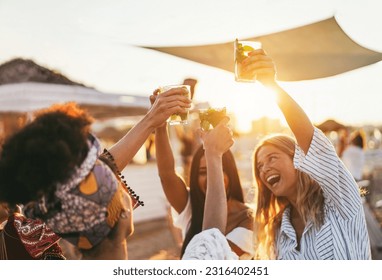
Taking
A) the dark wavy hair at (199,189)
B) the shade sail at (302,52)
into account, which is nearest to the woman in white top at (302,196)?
the dark wavy hair at (199,189)

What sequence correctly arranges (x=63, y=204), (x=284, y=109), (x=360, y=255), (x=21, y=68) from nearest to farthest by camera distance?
(x=63, y=204) < (x=284, y=109) < (x=360, y=255) < (x=21, y=68)

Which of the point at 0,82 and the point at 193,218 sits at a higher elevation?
the point at 0,82

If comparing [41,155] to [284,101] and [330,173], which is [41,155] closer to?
[284,101]

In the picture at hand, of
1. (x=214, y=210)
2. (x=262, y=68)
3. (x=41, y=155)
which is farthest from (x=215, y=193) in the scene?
(x=41, y=155)

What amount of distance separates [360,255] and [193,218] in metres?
0.59

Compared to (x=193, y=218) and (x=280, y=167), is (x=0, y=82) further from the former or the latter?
(x=280, y=167)

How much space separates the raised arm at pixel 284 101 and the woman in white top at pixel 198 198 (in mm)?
458

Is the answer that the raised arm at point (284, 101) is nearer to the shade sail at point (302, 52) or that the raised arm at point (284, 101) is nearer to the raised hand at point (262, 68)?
the raised hand at point (262, 68)

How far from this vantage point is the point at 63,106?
47.8 inches

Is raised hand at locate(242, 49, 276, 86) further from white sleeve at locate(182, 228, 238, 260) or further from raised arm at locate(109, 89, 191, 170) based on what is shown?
white sleeve at locate(182, 228, 238, 260)

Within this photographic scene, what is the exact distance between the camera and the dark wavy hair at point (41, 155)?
108cm

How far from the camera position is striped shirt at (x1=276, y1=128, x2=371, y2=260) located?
4.51ft
